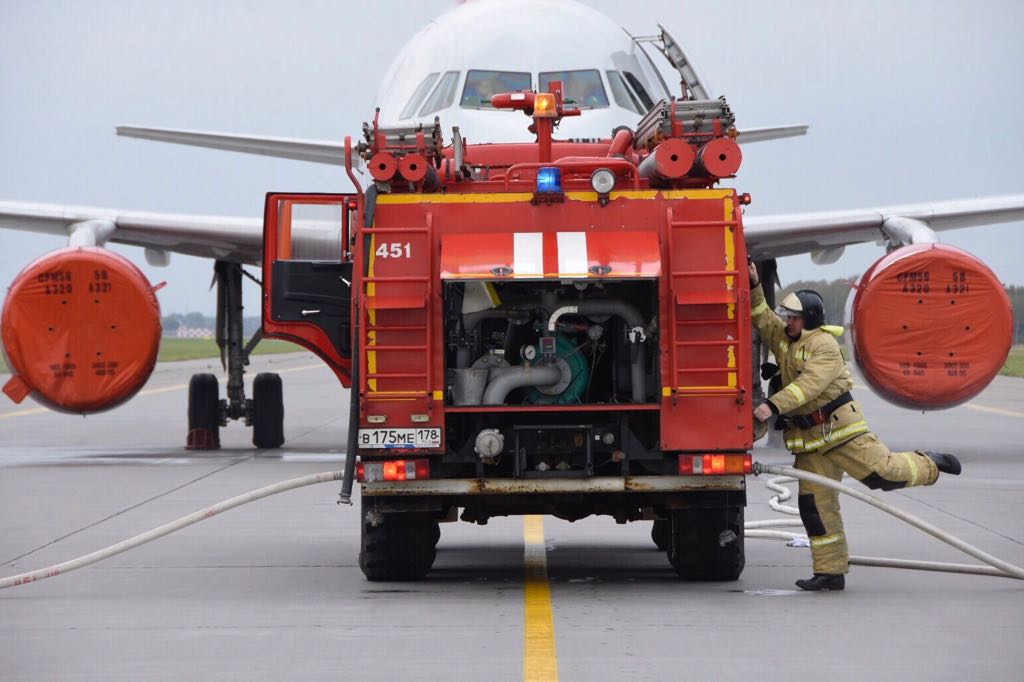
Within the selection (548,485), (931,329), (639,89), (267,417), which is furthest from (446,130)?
(548,485)

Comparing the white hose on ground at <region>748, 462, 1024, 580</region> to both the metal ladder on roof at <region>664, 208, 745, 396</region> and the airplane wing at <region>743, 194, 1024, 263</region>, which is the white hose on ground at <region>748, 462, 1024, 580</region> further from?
the airplane wing at <region>743, 194, 1024, 263</region>

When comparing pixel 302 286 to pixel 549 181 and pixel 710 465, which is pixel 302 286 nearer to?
pixel 549 181

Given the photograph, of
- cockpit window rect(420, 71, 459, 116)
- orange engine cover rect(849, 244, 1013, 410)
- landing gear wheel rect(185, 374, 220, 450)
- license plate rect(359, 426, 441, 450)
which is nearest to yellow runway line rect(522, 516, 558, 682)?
license plate rect(359, 426, 441, 450)

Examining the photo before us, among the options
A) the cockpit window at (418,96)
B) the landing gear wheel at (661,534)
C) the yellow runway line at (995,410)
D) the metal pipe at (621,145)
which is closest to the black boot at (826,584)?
the landing gear wheel at (661,534)

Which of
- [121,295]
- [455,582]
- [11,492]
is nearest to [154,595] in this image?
[455,582]

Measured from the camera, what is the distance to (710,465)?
8906 mm

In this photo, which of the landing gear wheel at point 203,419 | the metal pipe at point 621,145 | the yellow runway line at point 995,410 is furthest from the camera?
the yellow runway line at point 995,410

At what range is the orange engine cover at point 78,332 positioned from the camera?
53.2 feet

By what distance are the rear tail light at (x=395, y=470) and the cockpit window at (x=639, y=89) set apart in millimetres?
8840

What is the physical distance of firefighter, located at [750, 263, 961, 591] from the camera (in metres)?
9.15

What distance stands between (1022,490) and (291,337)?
25.9 ft

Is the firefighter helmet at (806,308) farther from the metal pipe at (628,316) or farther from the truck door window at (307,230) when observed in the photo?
the truck door window at (307,230)

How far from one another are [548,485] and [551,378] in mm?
692

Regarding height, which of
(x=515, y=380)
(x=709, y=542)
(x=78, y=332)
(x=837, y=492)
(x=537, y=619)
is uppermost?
(x=78, y=332)
